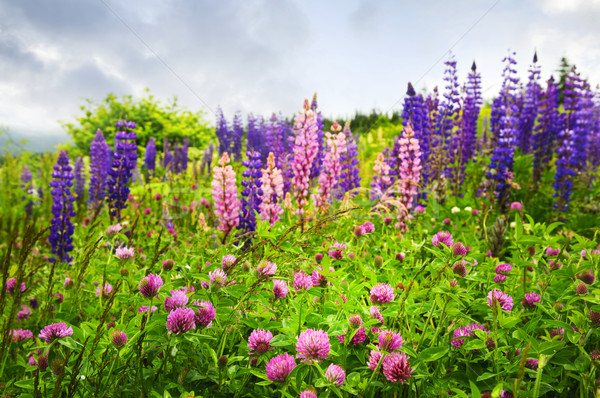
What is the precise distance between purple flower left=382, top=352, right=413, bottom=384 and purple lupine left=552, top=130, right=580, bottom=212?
15.5ft

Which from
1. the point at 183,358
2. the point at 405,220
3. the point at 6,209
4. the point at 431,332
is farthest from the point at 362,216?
the point at 6,209

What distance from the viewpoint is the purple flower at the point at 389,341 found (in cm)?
108

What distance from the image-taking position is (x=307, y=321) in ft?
4.24

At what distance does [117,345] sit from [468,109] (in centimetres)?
648

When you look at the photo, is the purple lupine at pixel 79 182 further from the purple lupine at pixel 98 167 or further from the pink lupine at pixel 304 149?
the pink lupine at pixel 304 149

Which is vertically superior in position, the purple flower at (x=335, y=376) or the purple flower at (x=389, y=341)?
the purple flower at (x=389, y=341)

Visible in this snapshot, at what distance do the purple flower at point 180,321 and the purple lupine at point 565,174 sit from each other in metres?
5.16

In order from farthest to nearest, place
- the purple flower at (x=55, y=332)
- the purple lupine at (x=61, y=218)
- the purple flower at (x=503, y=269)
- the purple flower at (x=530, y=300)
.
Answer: the purple lupine at (x=61, y=218)
the purple flower at (x=503, y=269)
the purple flower at (x=530, y=300)
the purple flower at (x=55, y=332)

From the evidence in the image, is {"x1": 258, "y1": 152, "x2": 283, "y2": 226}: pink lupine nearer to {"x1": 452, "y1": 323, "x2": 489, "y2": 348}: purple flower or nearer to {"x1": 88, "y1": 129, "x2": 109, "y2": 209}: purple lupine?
{"x1": 452, "y1": 323, "x2": 489, "y2": 348}: purple flower

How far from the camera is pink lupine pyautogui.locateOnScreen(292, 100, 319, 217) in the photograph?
3.74 metres

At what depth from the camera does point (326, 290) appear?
1676 mm

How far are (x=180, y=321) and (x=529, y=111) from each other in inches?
267

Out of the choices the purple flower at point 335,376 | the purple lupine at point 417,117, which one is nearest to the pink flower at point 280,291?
the purple flower at point 335,376

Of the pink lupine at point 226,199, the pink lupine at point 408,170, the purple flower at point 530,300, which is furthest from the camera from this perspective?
the pink lupine at point 408,170
